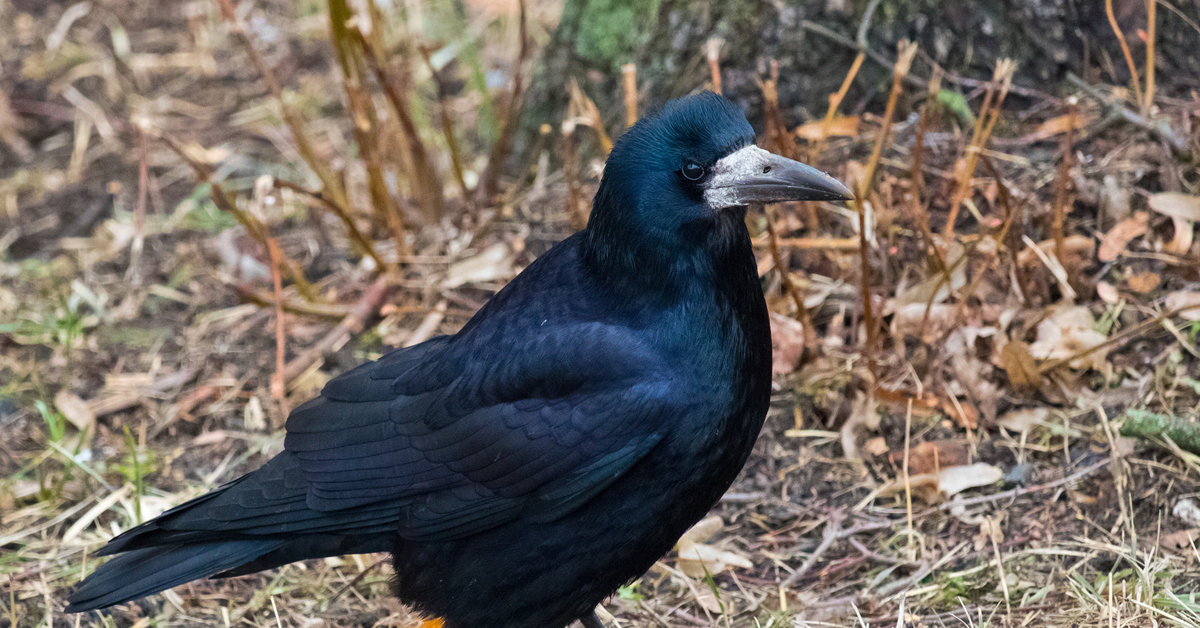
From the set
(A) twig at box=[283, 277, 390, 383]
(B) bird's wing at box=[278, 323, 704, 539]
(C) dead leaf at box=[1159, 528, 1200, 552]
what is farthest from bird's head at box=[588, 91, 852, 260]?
(A) twig at box=[283, 277, 390, 383]

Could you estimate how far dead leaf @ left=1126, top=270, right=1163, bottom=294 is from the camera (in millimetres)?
3293

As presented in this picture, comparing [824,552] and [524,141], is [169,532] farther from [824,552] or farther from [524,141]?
[524,141]

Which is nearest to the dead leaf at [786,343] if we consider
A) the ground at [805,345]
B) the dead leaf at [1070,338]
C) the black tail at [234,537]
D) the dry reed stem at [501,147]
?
the ground at [805,345]

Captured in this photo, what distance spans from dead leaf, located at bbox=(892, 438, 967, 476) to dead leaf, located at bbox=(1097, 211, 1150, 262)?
0.79 metres

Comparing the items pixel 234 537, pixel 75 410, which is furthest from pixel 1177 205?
pixel 75 410

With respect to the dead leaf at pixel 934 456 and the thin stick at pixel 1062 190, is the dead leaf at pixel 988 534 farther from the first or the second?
the thin stick at pixel 1062 190

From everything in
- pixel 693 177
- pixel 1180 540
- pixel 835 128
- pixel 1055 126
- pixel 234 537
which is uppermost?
pixel 693 177

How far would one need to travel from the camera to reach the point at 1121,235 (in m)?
3.36

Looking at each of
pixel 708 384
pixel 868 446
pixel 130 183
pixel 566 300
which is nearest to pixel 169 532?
pixel 566 300

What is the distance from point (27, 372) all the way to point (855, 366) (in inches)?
114

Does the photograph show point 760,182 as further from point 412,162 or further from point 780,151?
point 412,162

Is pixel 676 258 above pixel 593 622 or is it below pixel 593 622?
above

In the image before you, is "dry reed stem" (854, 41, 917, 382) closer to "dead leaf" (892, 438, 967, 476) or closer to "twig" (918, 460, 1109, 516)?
"dead leaf" (892, 438, 967, 476)

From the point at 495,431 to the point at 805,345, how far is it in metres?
1.27
